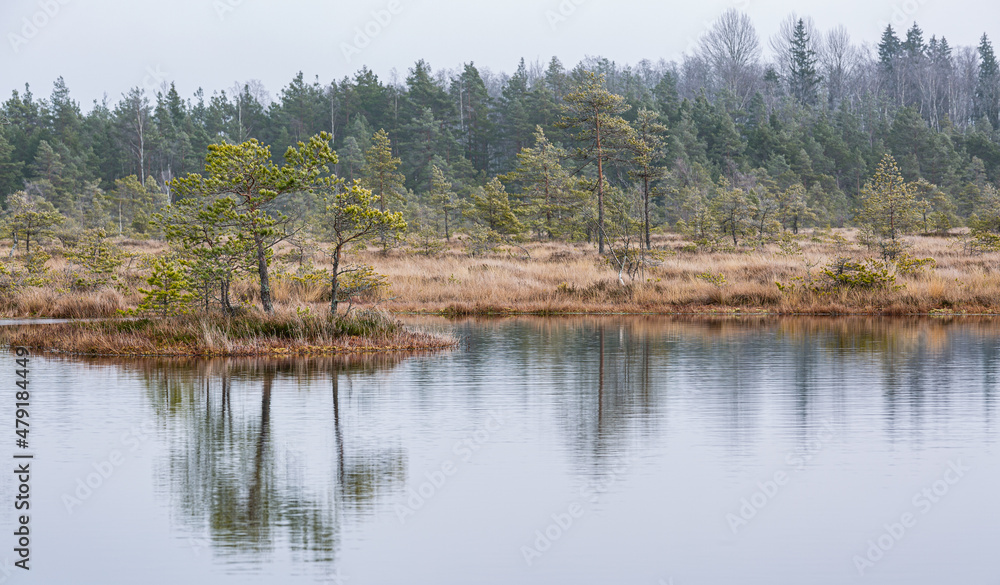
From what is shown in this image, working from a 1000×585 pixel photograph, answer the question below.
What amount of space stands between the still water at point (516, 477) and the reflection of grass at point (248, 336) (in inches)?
121

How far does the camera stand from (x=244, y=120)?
10575 cm

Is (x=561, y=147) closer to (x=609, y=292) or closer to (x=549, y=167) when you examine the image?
(x=549, y=167)

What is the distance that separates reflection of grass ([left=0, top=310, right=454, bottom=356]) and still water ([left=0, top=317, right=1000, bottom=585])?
3.07 m

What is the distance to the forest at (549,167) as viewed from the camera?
32.9 m

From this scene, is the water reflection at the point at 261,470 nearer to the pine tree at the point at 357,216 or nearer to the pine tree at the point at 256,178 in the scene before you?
the pine tree at the point at 357,216

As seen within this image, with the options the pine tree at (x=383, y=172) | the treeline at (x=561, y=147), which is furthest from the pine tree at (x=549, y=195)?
the pine tree at (x=383, y=172)

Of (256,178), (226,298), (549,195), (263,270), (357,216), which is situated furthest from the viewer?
(549,195)

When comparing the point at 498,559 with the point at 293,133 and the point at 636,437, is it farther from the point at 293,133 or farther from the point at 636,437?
the point at 293,133

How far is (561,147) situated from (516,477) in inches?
2862

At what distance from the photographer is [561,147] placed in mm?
80938

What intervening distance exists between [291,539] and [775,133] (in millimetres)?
88276

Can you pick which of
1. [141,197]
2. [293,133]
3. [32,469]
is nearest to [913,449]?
[32,469]

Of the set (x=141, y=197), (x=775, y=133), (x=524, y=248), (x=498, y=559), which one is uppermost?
(x=775, y=133)

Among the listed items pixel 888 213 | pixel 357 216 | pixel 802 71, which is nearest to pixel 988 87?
pixel 802 71
